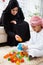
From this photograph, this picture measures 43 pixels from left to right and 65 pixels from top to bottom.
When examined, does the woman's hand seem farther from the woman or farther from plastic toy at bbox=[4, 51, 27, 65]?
plastic toy at bbox=[4, 51, 27, 65]

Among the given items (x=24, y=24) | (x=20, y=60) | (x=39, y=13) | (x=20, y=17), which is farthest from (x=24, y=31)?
(x=39, y=13)

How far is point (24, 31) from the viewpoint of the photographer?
248cm

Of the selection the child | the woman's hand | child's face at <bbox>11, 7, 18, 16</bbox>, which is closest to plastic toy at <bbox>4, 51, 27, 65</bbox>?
the child

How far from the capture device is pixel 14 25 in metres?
2.53

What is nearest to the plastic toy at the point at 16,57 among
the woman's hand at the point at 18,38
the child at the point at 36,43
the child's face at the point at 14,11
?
the child at the point at 36,43

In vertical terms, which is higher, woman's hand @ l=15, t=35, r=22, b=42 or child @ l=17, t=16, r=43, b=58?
child @ l=17, t=16, r=43, b=58

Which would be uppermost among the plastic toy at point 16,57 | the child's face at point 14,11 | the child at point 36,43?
the child's face at point 14,11

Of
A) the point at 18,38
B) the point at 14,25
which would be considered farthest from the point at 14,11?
the point at 18,38

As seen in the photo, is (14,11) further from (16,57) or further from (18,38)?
(16,57)

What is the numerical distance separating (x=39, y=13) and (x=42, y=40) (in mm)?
1506

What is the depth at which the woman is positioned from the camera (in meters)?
2.46

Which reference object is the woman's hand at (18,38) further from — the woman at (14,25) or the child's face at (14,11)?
the child's face at (14,11)

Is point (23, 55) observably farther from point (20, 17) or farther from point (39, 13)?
point (39, 13)

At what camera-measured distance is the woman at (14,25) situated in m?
2.46
